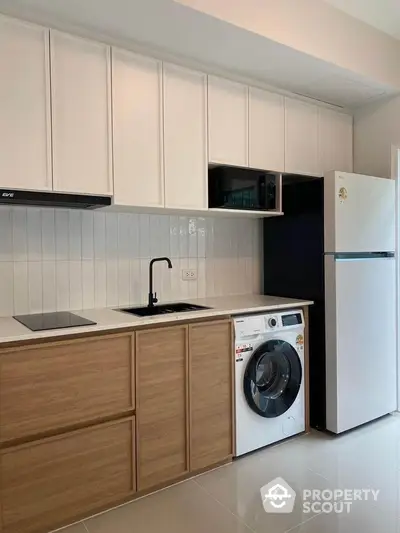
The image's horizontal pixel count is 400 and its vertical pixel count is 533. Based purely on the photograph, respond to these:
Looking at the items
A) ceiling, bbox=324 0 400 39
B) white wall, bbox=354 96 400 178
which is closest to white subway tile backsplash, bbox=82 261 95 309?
ceiling, bbox=324 0 400 39

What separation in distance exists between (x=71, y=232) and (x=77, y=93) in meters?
0.82

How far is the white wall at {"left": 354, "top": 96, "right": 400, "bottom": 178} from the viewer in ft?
10.7

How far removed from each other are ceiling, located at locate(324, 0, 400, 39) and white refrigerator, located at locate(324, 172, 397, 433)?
3.42 feet

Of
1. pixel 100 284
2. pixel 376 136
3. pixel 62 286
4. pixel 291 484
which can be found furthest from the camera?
pixel 376 136

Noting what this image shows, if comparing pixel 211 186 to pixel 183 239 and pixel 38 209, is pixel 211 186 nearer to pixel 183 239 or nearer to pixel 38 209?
pixel 183 239

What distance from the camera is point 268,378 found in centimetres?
282

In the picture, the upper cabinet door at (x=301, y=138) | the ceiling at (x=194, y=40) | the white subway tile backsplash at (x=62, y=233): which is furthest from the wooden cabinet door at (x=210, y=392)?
the ceiling at (x=194, y=40)

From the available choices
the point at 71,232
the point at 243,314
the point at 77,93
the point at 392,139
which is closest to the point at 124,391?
the point at 243,314

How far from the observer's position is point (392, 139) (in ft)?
10.7

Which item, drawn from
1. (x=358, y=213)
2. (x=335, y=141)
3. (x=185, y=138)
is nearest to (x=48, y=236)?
(x=185, y=138)

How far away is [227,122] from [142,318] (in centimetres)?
142

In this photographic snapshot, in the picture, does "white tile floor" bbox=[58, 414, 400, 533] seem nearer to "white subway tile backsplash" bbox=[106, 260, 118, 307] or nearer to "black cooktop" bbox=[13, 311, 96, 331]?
"black cooktop" bbox=[13, 311, 96, 331]

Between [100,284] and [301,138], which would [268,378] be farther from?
[301,138]

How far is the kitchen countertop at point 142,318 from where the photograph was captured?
6.13 feet
